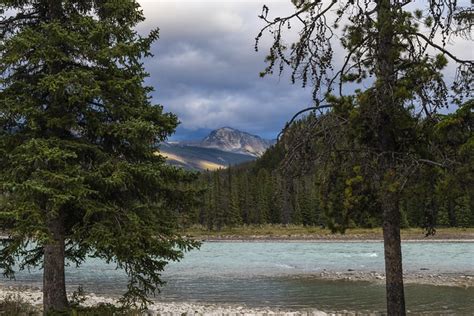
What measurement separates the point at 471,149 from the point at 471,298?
1627 centimetres

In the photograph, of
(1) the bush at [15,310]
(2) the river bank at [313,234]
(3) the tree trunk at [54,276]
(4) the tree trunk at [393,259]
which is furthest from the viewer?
(2) the river bank at [313,234]

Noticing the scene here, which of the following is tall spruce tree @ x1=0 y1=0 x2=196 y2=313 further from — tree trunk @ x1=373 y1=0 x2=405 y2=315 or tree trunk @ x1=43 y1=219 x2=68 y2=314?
tree trunk @ x1=373 y1=0 x2=405 y2=315

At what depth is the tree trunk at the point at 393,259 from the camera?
9820 mm

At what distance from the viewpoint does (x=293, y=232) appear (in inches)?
3681

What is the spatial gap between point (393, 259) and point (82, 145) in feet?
23.5

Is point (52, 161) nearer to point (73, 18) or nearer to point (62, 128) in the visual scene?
point (62, 128)

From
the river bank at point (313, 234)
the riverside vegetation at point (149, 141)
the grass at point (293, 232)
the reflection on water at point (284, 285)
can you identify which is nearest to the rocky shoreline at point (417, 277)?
the reflection on water at point (284, 285)

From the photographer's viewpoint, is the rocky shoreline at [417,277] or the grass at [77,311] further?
the rocky shoreline at [417,277]

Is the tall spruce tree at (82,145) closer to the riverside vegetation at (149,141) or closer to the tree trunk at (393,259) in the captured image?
the riverside vegetation at (149,141)

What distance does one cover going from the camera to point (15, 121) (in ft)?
38.8

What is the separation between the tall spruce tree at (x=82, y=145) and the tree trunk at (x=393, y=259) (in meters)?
4.72

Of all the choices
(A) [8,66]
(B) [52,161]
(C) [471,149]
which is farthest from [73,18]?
Answer: (C) [471,149]

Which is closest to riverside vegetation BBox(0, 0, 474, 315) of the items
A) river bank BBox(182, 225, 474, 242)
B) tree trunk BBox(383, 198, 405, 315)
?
tree trunk BBox(383, 198, 405, 315)

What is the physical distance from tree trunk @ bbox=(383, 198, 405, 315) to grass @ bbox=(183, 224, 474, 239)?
6781 cm
